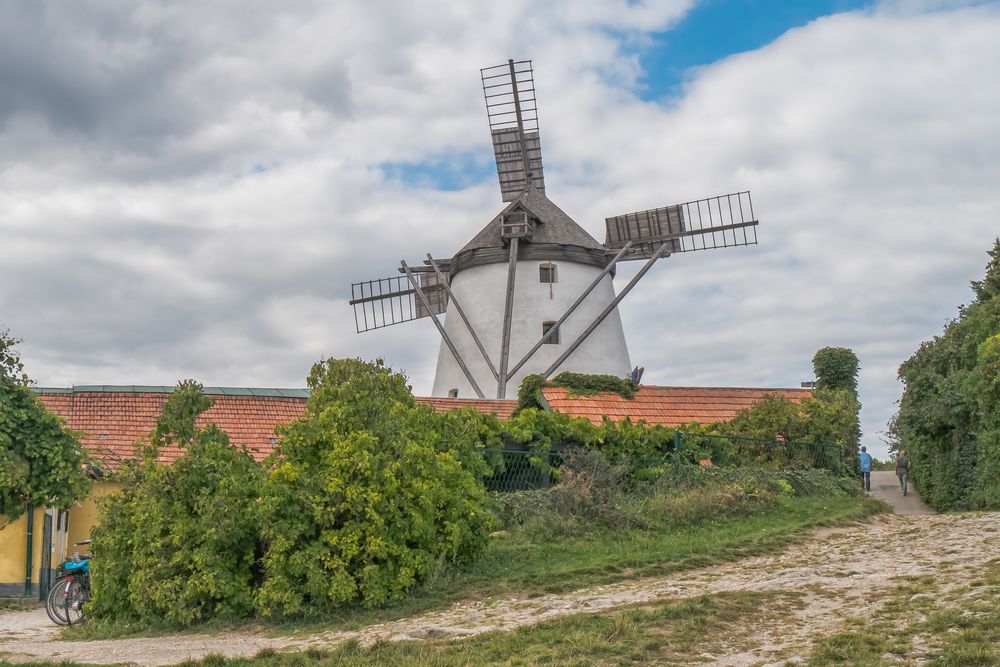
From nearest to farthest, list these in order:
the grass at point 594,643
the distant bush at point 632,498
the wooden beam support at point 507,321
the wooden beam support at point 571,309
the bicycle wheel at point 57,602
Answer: the grass at point 594,643 → the bicycle wheel at point 57,602 → the distant bush at point 632,498 → the wooden beam support at point 507,321 → the wooden beam support at point 571,309

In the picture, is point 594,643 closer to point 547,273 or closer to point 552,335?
point 552,335

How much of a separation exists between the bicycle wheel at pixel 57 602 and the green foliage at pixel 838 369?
17.2m

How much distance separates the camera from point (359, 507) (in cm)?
1216

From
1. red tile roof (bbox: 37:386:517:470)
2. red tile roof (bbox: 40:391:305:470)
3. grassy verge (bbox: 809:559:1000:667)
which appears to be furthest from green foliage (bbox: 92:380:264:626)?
red tile roof (bbox: 40:391:305:470)

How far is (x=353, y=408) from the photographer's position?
1299cm

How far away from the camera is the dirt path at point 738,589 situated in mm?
9586

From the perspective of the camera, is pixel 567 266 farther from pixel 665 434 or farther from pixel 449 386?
pixel 665 434

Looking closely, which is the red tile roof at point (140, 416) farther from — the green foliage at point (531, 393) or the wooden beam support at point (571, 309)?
the wooden beam support at point (571, 309)

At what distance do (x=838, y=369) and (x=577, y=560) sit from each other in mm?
13779

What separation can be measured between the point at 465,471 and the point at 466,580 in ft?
5.05

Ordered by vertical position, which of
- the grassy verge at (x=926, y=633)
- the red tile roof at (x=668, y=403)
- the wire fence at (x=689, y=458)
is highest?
the red tile roof at (x=668, y=403)

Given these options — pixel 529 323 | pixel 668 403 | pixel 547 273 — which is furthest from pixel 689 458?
pixel 547 273

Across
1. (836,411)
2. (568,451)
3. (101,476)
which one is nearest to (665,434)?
(568,451)

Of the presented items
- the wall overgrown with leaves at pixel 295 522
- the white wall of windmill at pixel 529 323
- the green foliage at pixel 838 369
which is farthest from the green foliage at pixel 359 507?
the white wall of windmill at pixel 529 323
